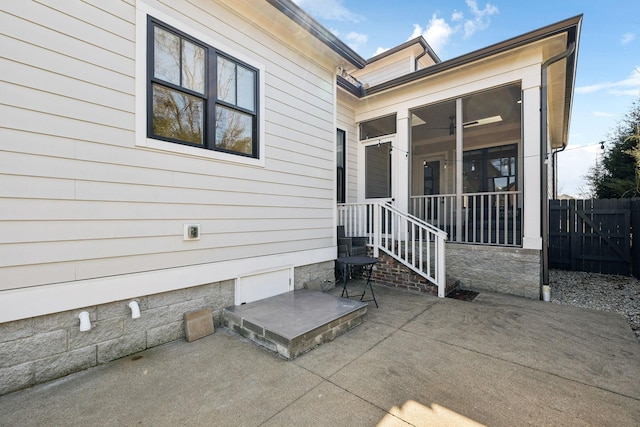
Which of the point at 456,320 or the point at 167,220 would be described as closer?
the point at 167,220

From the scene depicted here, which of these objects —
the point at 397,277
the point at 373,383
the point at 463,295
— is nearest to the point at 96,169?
the point at 373,383

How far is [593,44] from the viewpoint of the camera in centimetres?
621

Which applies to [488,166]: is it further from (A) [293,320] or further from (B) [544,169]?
(A) [293,320]

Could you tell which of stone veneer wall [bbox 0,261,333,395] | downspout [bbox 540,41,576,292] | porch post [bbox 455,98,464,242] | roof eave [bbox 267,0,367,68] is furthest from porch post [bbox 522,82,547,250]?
stone veneer wall [bbox 0,261,333,395]

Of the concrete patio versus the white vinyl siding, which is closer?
the concrete patio

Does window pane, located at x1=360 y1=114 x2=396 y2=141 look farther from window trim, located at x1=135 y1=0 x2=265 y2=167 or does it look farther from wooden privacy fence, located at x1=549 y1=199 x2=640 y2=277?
wooden privacy fence, located at x1=549 y1=199 x2=640 y2=277

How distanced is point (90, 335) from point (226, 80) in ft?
10.2

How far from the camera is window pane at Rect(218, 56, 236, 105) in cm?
349

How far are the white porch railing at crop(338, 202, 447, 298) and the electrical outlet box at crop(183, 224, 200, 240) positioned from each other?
3117 mm

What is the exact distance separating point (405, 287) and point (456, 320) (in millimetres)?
1357

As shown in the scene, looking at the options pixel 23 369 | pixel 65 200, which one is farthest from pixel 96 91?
pixel 23 369

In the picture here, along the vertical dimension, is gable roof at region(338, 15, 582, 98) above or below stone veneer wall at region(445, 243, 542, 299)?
above

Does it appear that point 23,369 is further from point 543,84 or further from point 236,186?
point 543,84

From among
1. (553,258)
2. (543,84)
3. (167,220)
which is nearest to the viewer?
(167,220)
